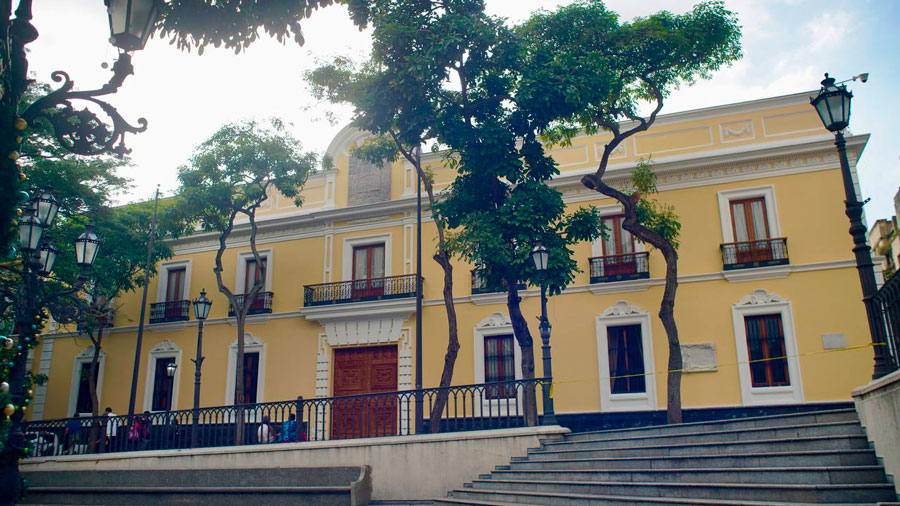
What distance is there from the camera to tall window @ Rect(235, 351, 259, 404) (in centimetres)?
2092

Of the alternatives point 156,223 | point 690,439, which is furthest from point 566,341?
point 156,223

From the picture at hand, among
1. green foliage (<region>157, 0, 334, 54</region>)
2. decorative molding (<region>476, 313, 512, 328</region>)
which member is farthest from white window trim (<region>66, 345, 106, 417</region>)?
green foliage (<region>157, 0, 334, 54</region>)

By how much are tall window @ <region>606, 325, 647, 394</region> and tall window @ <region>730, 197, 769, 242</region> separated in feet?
11.7

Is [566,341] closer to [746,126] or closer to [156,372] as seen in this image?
[746,126]

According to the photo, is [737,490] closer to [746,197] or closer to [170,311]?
[746,197]

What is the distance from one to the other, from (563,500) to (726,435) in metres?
2.39

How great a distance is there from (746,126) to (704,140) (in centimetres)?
109

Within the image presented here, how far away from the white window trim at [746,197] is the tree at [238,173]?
11.8m

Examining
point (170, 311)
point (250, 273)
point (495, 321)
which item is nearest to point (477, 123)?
point (495, 321)

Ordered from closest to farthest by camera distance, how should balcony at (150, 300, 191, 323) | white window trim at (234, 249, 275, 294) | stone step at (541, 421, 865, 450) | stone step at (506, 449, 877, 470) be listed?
stone step at (506, 449, 877, 470) < stone step at (541, 421, 865, 450) < white window trim at (234, 249, 275, 294) < balcony at (150, 300, 191, 323)

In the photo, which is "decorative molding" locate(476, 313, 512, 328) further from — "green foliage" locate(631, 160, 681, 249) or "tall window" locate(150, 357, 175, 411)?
"tall window" locate(150, 357, 175, 411)

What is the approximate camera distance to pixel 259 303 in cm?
2138

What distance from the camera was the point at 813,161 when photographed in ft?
54.1

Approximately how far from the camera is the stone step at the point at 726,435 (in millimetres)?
7629
